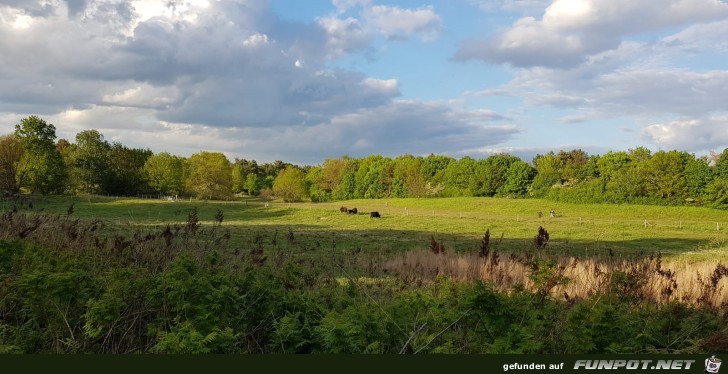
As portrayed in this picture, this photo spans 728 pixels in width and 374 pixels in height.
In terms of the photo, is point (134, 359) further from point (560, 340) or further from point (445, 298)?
point (560, 340)

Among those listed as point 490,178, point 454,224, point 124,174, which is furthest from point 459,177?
point 124,174

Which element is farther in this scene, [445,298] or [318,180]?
[318,180]

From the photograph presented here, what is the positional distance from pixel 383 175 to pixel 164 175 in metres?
53.7

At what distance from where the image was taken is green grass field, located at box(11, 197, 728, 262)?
1189 inches

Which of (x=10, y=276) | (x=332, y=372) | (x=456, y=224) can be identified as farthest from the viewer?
Result: (x=456, y=224)

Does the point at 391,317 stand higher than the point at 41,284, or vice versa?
the point at 41,284

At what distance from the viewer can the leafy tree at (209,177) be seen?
100500 mm

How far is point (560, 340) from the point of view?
725cm

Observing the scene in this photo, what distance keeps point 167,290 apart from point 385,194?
123 meters

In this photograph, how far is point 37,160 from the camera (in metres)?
72.5

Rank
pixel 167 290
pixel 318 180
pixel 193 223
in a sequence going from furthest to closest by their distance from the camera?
pixel 318 180 < pixel 193 223 < pixel 167 290

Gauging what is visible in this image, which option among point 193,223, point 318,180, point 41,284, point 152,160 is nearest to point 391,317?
point 41,284

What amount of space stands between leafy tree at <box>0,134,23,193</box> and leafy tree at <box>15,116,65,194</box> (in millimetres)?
802

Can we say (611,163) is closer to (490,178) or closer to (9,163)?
(490,178)
